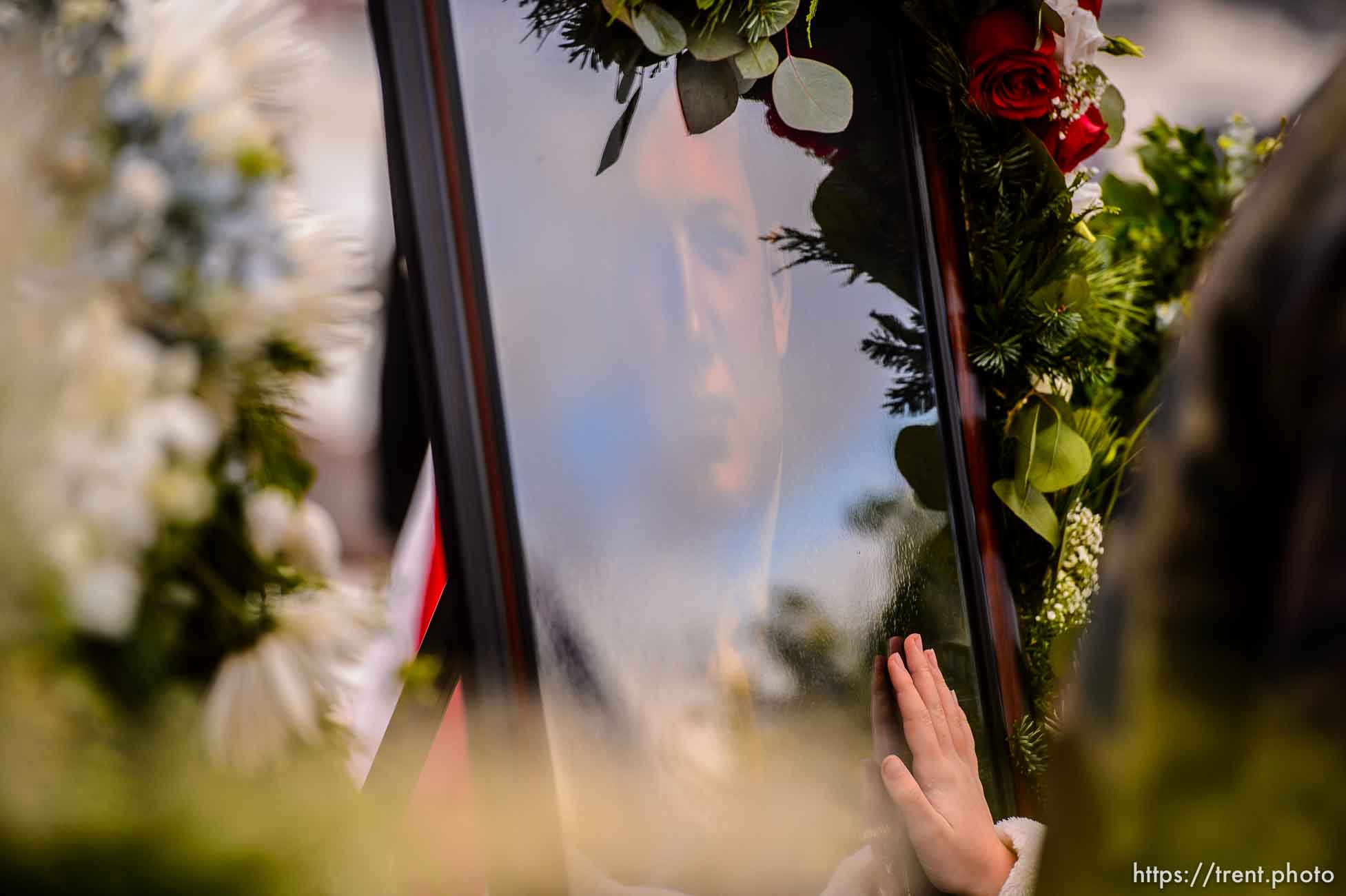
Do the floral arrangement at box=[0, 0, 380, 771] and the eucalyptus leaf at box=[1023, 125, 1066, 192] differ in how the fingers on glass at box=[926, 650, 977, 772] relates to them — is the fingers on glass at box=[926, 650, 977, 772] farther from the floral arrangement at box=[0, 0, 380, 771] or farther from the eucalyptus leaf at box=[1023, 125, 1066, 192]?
the floral arrangement at box=[0, 0, 380, 771]

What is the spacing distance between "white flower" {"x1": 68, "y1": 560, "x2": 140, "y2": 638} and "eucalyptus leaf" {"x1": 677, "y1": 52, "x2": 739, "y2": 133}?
53 cm

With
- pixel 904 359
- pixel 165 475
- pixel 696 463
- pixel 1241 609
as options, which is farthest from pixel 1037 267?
pixel 165 475

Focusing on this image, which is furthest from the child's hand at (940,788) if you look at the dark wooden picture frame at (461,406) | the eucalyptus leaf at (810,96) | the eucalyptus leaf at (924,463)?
the eucalyptus leaf at (810,96)

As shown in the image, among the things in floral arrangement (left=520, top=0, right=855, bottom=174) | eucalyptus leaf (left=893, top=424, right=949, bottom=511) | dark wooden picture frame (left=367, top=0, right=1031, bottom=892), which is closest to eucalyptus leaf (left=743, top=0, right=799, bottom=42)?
floral arrangement (left=520, top=0, right=855, bottom=174)

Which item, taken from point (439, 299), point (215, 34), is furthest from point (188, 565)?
point (439, 299)

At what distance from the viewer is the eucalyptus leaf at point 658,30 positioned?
1.95 ft

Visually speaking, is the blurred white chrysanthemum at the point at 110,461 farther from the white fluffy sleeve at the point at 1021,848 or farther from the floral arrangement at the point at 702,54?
the white fluffy sleeve at the point at 1021,848

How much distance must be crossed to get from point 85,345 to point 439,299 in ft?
1.16

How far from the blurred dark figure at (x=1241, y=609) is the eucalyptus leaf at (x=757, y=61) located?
475 millimetres

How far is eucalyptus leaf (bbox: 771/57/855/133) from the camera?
2.15 ft

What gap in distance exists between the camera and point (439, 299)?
567 millimetres

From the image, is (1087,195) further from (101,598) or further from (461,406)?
(101,598)

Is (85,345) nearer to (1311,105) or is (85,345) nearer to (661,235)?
(1311,105)

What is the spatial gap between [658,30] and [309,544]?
0.47 m
